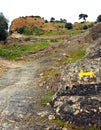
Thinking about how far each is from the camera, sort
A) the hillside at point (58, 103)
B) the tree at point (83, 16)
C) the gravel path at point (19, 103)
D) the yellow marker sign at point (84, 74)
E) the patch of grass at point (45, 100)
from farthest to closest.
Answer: the tree at point (83, 16) → the patch of grass at point (45, 100) → the yellow marker sign at point (84, 74) → the gravel path at point (19, 103) → the hillside at point (58, 103)

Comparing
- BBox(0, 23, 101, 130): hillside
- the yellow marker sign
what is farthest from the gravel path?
the yellow marker sign

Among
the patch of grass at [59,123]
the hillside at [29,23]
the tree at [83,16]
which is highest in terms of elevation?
Result: the tree at [83,16]

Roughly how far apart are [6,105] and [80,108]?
4.88 m

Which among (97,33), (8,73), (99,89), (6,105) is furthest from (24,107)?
(97,33)

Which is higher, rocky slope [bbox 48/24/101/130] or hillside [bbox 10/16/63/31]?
hillside [bbox 10/16/63/31]

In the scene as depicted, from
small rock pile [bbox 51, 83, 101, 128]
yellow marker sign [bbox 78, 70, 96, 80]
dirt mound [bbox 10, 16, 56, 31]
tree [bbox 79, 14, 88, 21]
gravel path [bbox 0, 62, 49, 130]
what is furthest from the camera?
tree [bbox 79, 14, 88, 21]

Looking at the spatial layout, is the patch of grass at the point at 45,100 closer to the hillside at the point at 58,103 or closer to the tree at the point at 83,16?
the hillside at the point at 58,103

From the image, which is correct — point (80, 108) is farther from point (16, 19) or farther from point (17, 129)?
point (16, 19)

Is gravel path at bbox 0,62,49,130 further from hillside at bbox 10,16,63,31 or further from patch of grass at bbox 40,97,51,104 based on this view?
hillside at bbox 10,16,63,31

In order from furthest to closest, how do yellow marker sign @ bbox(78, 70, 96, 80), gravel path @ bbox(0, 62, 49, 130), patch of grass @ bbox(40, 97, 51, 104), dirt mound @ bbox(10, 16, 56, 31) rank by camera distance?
dirt mound @ bbox(10, 16, 56, 31) < patch of grass @ bbox(40, 97, 51, 104) < yellow marker sign @ bbox(78, 70, 96, 80) < gravel path @ bbox(0, 62, 49, 130)

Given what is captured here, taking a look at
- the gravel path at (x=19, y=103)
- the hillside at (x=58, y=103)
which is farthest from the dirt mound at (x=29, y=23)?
the hillside at (x=58, y=103)

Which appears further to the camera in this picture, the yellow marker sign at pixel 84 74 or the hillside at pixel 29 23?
the hillside at pixel 29 23

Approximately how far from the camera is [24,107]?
64.2 feet

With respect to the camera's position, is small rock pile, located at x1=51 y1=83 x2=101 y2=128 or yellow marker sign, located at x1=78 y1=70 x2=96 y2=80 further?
yellow marker sign, located at x1=78 y1=70 x2=96 y2=80
